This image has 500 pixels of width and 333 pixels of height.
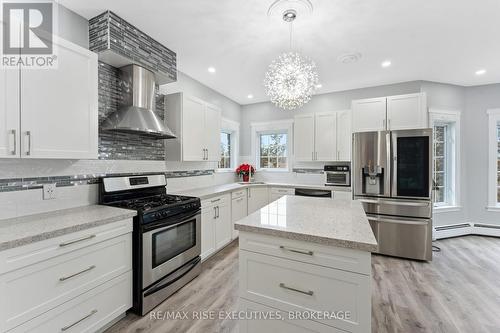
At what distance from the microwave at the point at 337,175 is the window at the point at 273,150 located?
1.07m

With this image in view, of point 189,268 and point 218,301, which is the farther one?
point 189,268

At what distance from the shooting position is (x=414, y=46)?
266 cm

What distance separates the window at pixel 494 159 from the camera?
3869 mm

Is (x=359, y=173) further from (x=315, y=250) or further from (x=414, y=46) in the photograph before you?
(x=315, y=250)

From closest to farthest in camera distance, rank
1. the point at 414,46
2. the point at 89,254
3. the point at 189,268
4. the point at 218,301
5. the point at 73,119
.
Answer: the point at 89,254 → the point at 73,119 → the point at 218,301 → the point at 189,268 → the point at 414,46

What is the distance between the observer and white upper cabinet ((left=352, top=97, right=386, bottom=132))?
11.6 ft

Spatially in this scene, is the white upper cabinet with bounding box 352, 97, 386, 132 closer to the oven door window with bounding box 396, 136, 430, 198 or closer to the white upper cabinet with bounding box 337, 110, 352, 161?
the white upper cabinet with bounding box 337, 110, 352, 161

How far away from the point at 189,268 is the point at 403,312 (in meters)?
2.18

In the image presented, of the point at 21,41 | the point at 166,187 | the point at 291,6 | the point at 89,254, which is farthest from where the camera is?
the point at 166,187

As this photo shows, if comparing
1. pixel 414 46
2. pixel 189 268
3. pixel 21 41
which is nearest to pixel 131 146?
pixel 21 41

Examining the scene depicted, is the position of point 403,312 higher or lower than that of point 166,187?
lower

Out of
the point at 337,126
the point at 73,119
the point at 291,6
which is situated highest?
the point at 291,6

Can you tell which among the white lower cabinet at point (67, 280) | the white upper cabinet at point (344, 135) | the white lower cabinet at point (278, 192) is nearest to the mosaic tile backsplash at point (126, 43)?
the white lower cabinet at point (67, 280)

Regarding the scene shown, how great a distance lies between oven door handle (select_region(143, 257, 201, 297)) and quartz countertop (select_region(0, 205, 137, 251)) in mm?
736
